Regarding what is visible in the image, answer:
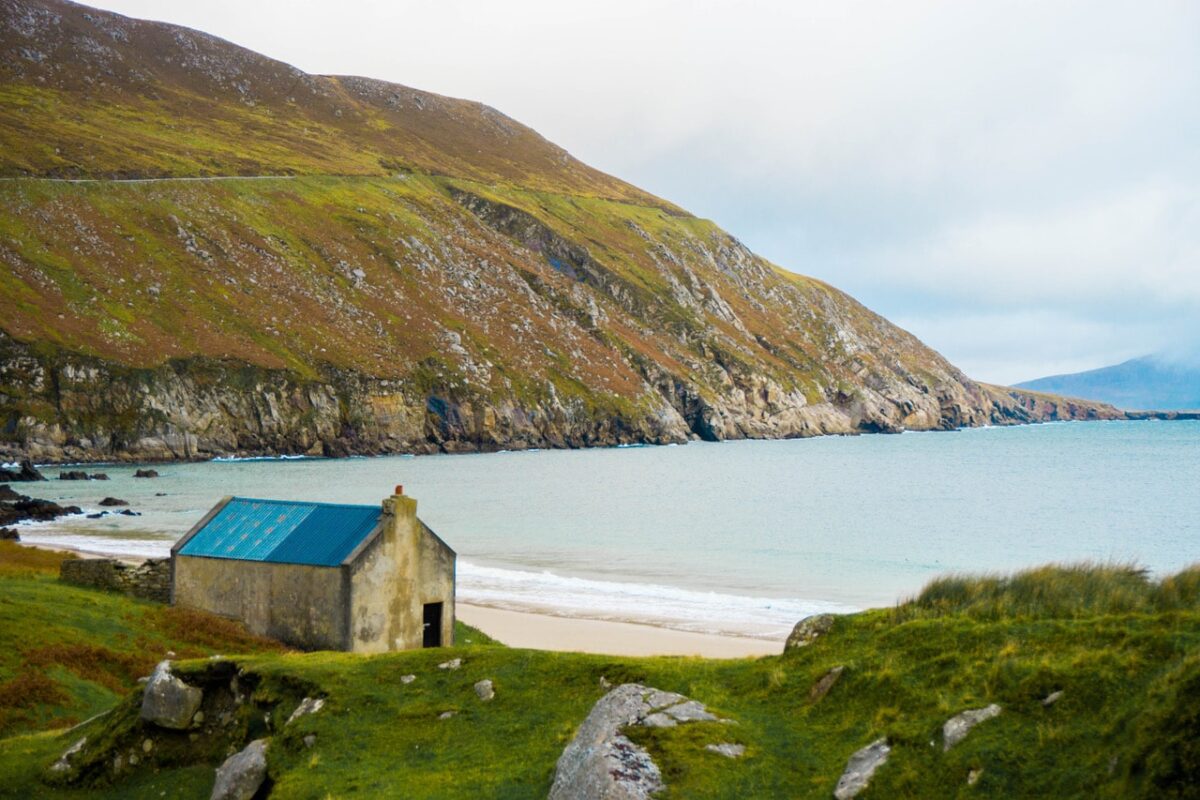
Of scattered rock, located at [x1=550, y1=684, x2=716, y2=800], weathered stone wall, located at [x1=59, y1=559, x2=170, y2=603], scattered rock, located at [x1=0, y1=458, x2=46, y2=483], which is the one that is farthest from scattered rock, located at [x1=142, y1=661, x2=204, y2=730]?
scattered rock, located at [x1=0, y1=458, x2=46, y2=483]

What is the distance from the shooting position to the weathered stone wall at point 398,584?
82.2ft

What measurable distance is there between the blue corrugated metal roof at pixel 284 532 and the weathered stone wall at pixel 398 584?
59 cm

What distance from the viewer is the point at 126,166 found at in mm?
160125

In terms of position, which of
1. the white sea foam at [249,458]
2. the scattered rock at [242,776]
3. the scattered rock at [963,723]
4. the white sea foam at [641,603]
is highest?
the scattered rock at [963,723]

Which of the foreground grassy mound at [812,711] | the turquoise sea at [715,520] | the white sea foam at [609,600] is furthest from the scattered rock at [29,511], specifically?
the foreground grassy mound at [812,711]

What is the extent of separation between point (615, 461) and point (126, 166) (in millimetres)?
91243

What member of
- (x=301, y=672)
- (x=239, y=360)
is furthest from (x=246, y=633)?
(x=239, y=360)

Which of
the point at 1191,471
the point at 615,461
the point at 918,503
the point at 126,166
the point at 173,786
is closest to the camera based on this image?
Answer: the point at 173,786

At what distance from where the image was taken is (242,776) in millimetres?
13367

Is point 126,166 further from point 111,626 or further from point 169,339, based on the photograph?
point 111,626

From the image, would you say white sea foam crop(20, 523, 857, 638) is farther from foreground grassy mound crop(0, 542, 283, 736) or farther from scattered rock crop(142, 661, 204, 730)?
Result: scattered rock crop(142, 661, 204, 730)

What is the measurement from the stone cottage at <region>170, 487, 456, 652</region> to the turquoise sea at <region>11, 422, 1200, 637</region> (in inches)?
556

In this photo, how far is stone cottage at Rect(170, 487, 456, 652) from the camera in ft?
82.5

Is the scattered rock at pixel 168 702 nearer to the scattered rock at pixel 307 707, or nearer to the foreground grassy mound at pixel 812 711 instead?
the foreground grassy mound at pixel 812 711
